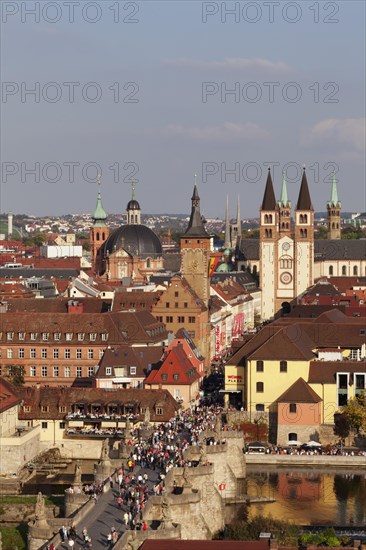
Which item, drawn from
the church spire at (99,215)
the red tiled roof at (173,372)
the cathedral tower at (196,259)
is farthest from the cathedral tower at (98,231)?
the red tiled roof at (173,372)

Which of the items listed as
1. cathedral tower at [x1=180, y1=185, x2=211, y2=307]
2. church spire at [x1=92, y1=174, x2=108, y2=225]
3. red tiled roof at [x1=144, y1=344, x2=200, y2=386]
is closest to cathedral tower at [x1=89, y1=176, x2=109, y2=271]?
church spire at [x1=92, y1=174, x2=108, y2=225]

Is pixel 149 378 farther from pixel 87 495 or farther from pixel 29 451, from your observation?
pixel 87 495

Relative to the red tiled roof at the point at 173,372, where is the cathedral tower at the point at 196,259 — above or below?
above

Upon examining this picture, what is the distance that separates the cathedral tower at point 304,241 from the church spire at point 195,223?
47.0m

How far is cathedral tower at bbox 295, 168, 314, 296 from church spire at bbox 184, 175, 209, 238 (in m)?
47.0

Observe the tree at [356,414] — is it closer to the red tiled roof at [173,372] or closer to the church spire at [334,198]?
the red tiled roof at [173,372]

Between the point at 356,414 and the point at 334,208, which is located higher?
the point at 334,208

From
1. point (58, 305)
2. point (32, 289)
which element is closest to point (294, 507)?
point (58, 305)

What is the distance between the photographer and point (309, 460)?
7138 centimetres

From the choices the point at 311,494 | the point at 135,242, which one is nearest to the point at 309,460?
the point at 311,494

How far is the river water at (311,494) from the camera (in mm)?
59656

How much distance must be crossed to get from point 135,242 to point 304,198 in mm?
18777

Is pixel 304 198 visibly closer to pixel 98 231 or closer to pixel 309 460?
pixel 98 231

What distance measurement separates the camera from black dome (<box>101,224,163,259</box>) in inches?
6216
